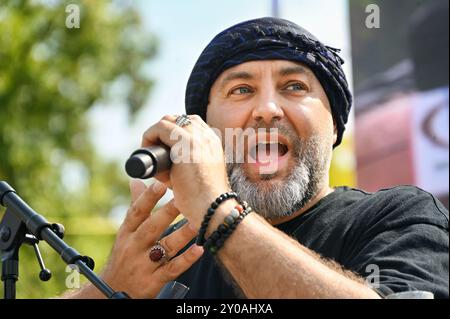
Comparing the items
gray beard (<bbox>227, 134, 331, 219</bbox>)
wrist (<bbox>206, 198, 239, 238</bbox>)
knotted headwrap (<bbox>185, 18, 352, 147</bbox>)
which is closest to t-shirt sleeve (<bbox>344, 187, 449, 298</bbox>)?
gray beard (<bbox>227, 134, 331, 219</bbox>)

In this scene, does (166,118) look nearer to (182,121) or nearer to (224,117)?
(182,121)

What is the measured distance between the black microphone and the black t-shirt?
694 millimetres

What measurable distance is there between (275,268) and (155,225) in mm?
629

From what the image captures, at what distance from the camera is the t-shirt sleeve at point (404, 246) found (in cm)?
235

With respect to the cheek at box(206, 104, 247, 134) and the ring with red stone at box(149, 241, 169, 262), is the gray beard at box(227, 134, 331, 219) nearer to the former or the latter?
the cheek at box(206, 104, 247, 134)

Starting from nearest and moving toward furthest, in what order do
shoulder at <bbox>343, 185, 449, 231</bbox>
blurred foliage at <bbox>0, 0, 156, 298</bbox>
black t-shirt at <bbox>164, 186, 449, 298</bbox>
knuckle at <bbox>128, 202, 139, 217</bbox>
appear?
black t-shirt at <bbox>164, 186, 449, 298</bbox>
shoulder at <bbox>343, 185, 449, 231</bbox>
knuckle at <bbox>128, 202, 139, 217</bbox>
blurred foliage at <bbox>0, 0, 156, 298</bbox>

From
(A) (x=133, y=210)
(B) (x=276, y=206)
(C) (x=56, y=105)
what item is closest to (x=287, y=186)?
(B) (x=276, y=206)

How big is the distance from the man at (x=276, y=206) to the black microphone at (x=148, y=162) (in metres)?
0.04

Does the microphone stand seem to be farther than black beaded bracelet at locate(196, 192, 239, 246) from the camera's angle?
Yes

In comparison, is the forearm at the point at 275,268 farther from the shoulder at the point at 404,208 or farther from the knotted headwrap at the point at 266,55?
the knotted headwrap at the point at 266,55

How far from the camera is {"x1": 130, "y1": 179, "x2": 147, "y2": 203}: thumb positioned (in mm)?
2816

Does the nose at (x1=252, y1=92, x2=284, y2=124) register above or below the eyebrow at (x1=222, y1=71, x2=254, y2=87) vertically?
below

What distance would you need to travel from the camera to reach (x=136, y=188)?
2.84 metres
